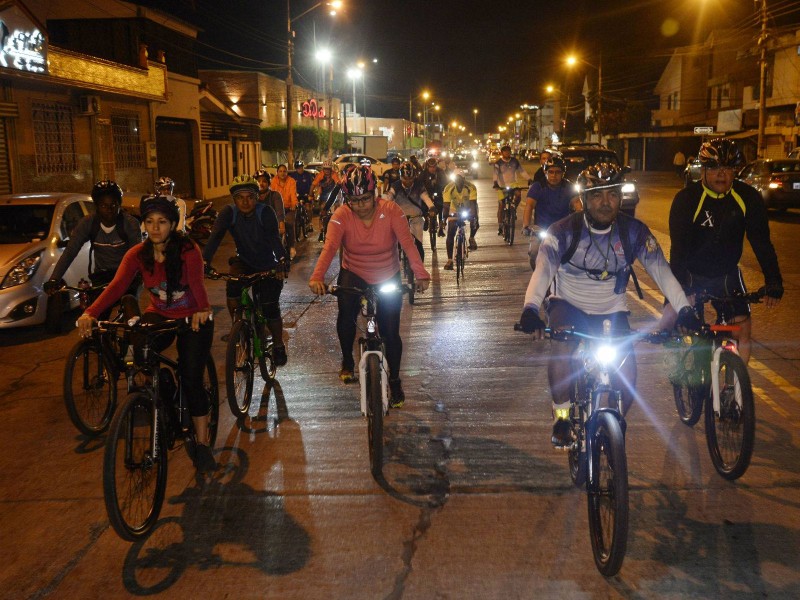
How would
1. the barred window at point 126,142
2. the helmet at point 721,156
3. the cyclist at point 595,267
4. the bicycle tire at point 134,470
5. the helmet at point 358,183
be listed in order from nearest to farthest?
1. the bicycle tire at point 134,470
2. the cyclist at point 595,267
3. the helmet at point 721,156
4. the helmet at point 358,183
5. the barred window at point 126,142

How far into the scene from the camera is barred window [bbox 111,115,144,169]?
2853cm

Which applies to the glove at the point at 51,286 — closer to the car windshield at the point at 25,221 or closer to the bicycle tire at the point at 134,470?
the bicycle tire at the point at 134,470

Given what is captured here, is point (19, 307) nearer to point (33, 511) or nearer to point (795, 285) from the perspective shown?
point (33, 511)

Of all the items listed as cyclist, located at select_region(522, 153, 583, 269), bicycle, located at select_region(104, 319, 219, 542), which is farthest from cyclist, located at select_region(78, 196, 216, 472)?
cyclist, located at select_region(522, 153, 583, 269)

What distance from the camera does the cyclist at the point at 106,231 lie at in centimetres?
775

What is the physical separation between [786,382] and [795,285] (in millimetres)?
5927

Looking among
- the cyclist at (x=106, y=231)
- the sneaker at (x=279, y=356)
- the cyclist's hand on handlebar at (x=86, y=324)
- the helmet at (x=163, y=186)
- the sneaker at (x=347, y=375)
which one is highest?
the helmet at (x=163, y=186)

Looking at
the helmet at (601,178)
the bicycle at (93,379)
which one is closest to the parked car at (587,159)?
the bicycle at (93,379)

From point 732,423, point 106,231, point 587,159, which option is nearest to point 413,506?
point 732,423

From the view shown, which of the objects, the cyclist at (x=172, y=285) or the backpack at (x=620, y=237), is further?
the cyclist at (x=172, y=285)

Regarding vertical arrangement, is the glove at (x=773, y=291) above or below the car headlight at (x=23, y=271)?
above

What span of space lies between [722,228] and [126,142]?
2641 centimetres

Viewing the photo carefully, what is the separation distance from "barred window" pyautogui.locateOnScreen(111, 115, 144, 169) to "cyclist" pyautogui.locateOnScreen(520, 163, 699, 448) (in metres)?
25.4

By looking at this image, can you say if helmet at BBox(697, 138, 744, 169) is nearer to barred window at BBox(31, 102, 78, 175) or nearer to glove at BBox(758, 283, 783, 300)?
glove at BBox(758, 283, 783, 300)
